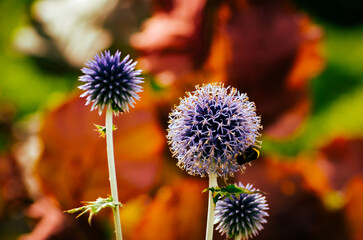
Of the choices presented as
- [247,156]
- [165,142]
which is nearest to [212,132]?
[247,156]

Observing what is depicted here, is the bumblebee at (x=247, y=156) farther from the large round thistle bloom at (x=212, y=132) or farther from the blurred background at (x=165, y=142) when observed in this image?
the blurred background at (x=165, y=142)

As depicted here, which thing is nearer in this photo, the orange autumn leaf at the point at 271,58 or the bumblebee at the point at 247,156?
the bumblebee at the point at 247,156

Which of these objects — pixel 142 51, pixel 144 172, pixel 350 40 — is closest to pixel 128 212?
pixel 144 172

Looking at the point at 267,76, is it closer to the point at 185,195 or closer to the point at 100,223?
the point at 185,195

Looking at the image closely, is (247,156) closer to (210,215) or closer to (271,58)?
(210,215)

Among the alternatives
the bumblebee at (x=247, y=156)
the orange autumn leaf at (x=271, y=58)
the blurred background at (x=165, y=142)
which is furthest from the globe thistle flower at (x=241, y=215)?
the orange autumn leaf at (x=271, y=58)
